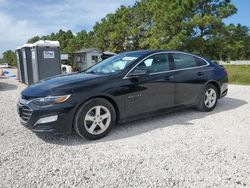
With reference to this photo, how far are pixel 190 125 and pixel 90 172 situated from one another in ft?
7.48

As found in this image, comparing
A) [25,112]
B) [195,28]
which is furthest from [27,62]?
[195,28]

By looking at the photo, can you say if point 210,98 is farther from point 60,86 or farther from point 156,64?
point 60,86

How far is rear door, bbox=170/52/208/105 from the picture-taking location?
4.70 meters

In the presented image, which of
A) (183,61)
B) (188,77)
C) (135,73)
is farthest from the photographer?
(183,61)

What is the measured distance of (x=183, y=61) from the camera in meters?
4.93

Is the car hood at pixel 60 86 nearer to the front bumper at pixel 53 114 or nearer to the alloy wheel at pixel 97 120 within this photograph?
the front bumper at pixel 53 114

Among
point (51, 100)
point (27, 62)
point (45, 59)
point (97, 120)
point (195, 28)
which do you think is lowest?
point (97, 120)

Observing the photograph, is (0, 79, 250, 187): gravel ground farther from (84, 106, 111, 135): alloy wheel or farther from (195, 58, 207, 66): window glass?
(195, 58, 207, 66): window glass

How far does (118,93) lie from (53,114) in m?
1.09

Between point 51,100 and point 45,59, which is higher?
point 45,59

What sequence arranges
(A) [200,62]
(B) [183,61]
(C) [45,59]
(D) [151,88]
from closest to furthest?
(D) [151,88] < (B) [183,61] < (A) [200,62] < (C) [45,59]

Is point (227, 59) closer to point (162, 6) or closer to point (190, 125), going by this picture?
point (162, 6)

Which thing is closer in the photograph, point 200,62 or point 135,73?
point 135,73

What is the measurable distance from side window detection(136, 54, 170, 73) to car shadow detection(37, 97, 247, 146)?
3.16 feet
